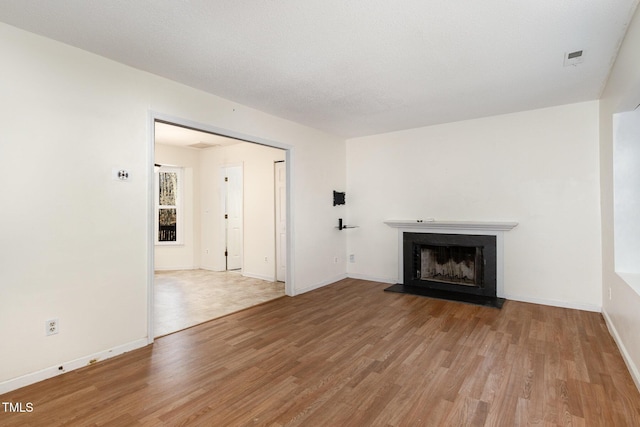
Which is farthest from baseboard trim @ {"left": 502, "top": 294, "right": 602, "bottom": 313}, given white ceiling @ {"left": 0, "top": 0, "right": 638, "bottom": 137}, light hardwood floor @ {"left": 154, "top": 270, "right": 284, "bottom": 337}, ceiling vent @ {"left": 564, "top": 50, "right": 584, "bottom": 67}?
light hardwood floor @ {"left": 154, "top": 270, "right": 284, "bottom": 337}

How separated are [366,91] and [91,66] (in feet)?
8.66

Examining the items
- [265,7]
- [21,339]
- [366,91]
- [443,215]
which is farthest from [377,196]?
[21,339]

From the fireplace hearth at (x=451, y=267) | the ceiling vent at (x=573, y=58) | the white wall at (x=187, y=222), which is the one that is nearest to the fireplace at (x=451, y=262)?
the fireplace hearth at (x=451, y=267)

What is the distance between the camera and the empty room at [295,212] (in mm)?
2102

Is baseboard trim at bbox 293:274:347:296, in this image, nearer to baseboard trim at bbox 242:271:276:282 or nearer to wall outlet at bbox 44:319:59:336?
baseboard trim at bbox 242:271:276:282

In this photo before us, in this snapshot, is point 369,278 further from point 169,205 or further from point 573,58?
point 169,205

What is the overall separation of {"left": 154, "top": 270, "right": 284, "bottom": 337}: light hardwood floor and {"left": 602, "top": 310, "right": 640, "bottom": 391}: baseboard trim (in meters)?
3.77

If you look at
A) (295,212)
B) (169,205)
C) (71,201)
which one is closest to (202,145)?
(169,205)

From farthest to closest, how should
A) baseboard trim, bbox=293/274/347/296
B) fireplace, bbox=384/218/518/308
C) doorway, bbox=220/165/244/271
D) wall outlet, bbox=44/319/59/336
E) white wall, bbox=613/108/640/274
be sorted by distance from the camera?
1. doorway, bbox=220/165/244/271
2. baseboard trim, bbox=293/274/347/296
3. fireplace, bbox=384/218/518/308
4. white wall, bbox=613/108/640/274
5. wall outlet, bbox=44/319/59/336

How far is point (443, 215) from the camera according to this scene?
195 inches

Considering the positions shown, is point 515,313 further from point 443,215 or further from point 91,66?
point 91,66

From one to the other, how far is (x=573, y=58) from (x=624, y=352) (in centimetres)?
256

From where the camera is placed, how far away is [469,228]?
4.51 m

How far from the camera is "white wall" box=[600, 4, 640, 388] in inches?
88.0
